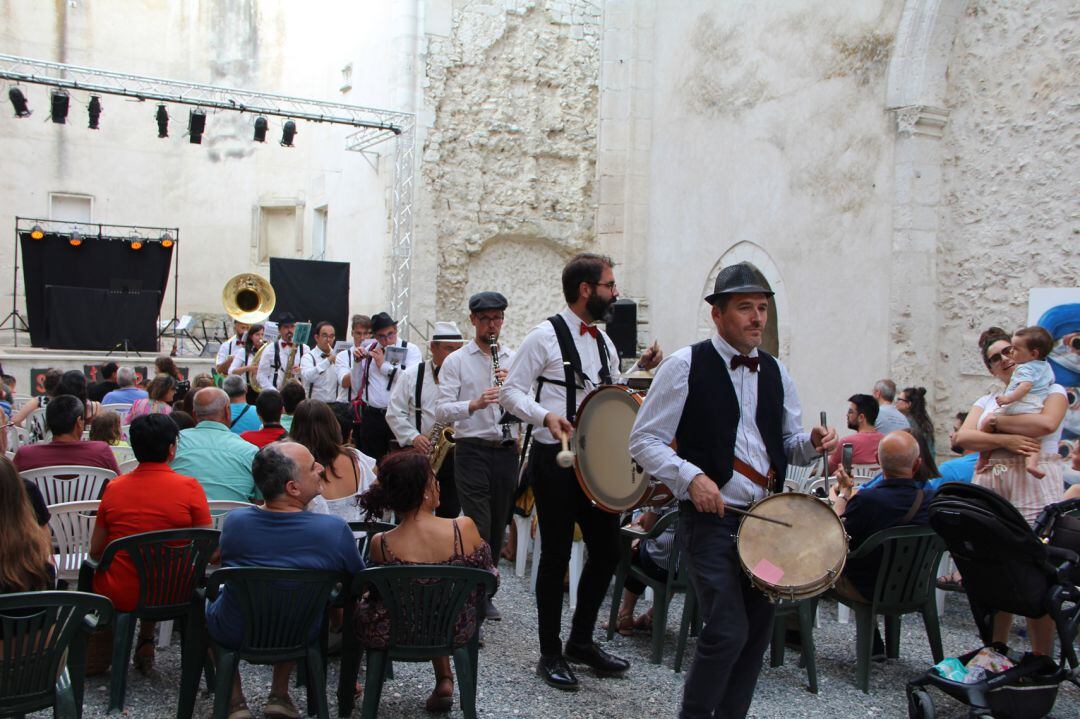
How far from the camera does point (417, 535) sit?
3.83 meters

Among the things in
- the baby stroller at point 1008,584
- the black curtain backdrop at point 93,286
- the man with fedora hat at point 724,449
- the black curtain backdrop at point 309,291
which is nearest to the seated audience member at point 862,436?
the baby stroller at point 1008,584

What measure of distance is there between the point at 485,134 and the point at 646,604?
33.5 feet

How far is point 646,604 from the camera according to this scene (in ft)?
19.8

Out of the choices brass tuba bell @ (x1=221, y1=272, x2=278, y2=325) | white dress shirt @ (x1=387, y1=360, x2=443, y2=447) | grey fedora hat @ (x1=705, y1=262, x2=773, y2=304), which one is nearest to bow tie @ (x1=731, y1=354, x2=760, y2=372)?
grey fedora hat @ (x1=705, y1=262, x2=773, y2=304)

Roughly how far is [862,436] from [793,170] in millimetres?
5592

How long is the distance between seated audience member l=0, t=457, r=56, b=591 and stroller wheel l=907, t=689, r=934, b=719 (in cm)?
333

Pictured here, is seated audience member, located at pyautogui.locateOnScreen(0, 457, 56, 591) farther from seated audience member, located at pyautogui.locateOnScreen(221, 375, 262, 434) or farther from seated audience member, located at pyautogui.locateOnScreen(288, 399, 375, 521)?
seated audience member, located at pyautogui.locateOnScreen(221, 375, 262, 434)

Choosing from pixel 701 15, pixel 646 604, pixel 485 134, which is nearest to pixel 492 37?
pixel 485 134

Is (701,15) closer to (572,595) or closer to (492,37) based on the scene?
(492,37)

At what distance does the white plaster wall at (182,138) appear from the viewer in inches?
752

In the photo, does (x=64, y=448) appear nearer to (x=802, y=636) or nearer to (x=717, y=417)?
(x=717, y=417)

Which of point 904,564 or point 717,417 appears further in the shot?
point 904,564

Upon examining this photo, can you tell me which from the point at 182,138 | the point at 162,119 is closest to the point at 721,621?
the point at 162,119

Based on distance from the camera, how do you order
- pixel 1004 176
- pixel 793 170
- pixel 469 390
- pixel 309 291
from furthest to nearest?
pixel 309 291, pixel 793 170, pixel 1004 176, pixel 469 390
